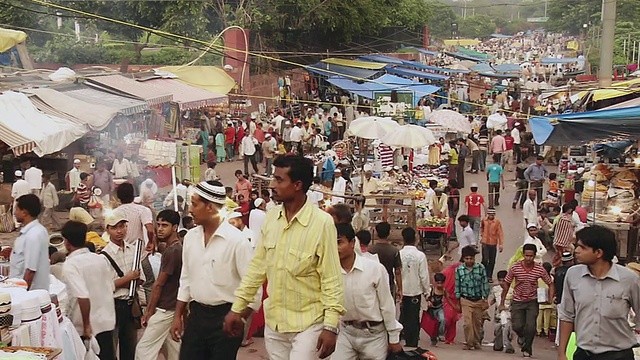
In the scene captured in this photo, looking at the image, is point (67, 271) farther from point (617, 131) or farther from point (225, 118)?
point (225, 118)

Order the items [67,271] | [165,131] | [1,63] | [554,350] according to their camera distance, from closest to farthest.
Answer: [67,271]
[554,350]
[165,131]
[1,63]

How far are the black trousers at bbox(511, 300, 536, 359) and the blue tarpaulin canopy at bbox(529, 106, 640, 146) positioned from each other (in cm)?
286

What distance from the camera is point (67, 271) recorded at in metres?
5.72

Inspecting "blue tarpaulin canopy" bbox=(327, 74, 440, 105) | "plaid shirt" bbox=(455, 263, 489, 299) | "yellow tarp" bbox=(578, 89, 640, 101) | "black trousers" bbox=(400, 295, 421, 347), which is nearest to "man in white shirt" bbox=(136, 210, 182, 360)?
"black trousers" bbox=(400, 295, 421, 347)

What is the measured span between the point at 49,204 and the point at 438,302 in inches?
316

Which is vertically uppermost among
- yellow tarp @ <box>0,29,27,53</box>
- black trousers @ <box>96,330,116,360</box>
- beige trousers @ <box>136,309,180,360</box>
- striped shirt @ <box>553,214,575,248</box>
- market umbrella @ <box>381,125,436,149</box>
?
yellow tarp @ <box>0,29,27,53</box>

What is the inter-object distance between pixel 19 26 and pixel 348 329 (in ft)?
91.2

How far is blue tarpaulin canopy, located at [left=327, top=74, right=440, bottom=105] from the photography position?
26.5 metres

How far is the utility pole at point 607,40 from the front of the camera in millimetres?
17422

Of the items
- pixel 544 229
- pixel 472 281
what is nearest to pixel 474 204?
pixel 544 229

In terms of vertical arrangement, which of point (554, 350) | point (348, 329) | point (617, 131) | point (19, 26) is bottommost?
point (554, 350)

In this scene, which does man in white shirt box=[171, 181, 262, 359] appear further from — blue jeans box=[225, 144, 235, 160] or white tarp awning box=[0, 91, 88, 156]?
blue jeans box=[225, 144, 235, 160]

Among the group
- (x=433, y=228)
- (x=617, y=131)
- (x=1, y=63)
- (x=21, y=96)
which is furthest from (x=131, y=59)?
(x=617, y=131)

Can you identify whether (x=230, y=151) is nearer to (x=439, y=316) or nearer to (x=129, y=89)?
(x=129, y=89)
